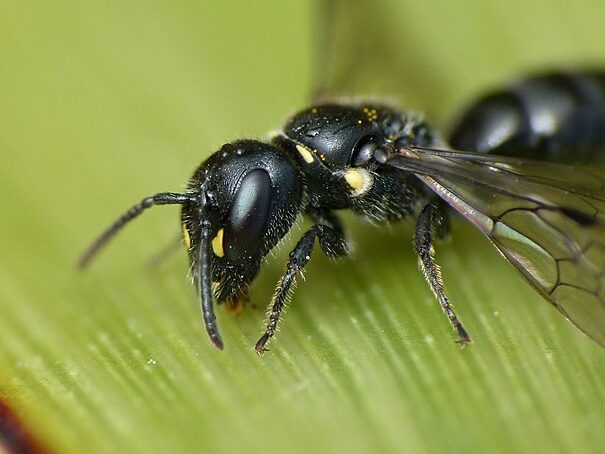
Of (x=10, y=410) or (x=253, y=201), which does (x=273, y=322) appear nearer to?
(x=253, y=201)

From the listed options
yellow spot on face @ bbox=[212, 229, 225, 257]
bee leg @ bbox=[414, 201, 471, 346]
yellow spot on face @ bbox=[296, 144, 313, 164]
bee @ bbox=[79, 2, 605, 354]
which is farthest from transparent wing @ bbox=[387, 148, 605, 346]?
yellow spot on face @ bbox=[212, 229, 225, 257]

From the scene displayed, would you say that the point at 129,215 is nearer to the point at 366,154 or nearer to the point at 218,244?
the point at 218,244

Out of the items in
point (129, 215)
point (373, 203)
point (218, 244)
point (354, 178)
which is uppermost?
point (129, 215)

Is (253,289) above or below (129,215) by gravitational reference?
below

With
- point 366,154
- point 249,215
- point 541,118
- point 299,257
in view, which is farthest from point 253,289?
point 541,118

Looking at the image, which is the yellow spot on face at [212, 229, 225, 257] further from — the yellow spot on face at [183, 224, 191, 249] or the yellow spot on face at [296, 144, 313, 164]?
the yellow spot on face at [296, 144, 313, 164]

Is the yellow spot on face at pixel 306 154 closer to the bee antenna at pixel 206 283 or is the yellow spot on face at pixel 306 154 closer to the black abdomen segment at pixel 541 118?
the bee antenna at pixel 206 283

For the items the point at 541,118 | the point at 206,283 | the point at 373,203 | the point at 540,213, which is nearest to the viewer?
the point at 206,283
